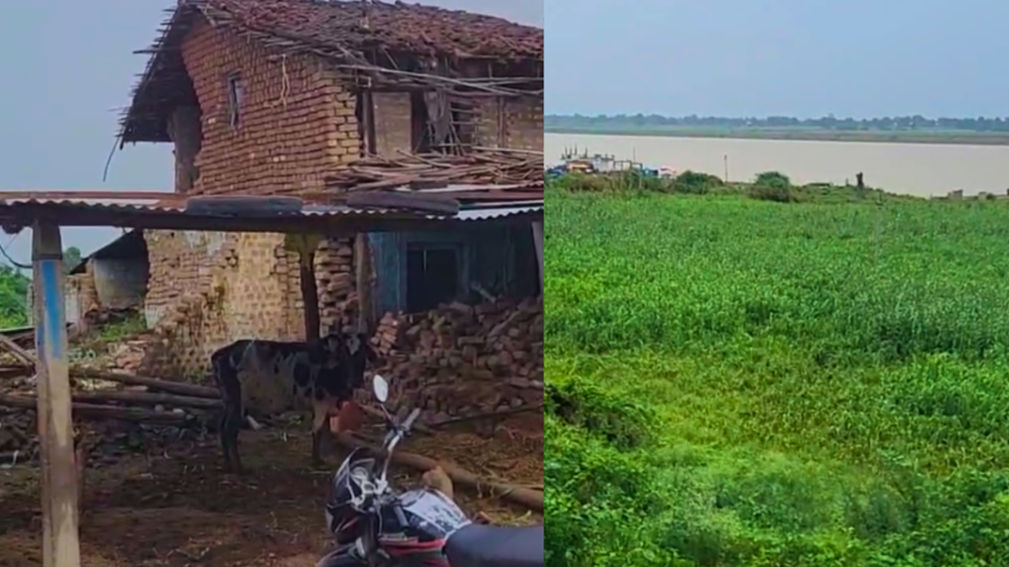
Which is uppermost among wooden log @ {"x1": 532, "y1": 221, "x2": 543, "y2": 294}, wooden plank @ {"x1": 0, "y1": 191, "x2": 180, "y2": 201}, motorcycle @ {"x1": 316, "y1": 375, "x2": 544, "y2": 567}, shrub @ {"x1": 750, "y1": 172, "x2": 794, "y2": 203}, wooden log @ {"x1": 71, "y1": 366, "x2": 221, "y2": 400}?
wooden plank @ {"x1": 0, "y1": 191, "x2": 180, "y2": 201}

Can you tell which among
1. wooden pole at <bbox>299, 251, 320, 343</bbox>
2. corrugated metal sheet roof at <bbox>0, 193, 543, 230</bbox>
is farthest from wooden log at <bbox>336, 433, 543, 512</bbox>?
corrugated metal sheet roof at <bbox>0, 193, 543, 230</bbox>

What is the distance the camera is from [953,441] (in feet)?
10.6

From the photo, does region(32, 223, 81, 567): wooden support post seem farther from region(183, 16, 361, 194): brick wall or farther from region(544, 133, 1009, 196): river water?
region(544, 133, 1009, 196): river water

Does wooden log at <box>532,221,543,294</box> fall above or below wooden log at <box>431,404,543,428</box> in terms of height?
above

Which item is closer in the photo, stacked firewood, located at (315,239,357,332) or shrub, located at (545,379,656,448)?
stacked firewood, located at (315,239,357,332)

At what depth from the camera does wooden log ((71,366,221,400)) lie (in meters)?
2.33

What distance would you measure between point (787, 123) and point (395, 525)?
1369 millimetres

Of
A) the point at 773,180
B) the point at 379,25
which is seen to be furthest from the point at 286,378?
the point at 773,180

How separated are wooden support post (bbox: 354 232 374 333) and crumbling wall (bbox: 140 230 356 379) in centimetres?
2

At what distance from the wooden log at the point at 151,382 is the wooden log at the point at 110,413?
5 centimetres

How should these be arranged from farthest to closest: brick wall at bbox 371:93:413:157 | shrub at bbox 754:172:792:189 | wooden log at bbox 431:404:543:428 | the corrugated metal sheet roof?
shrub at bbox 754:172:792:189
wooden log at bbox 431:404:543:428
brick wall at bbox 371:93:413:157
the corrugated metal sheet roof

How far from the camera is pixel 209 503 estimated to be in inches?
96.4

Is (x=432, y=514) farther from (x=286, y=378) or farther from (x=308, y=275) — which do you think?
(x=308, y=275)

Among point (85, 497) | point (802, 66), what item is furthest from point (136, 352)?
point (802, 66)
